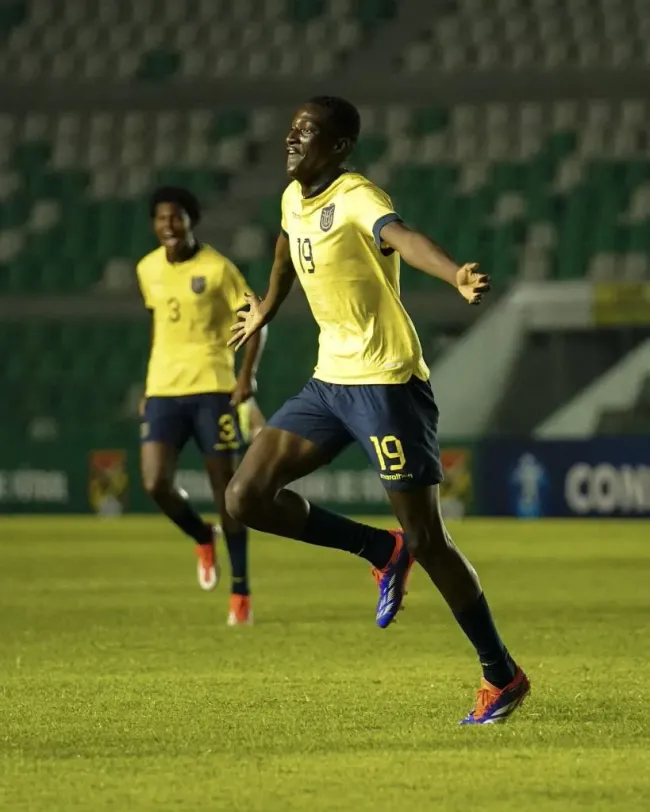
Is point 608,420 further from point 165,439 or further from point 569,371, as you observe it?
point 165,439

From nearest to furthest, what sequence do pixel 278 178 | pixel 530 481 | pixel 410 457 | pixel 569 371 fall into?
pixel 410 457
pixel 530 481
pixel 569 371
pixel 278 178

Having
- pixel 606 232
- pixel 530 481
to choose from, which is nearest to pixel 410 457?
pixel 530 481

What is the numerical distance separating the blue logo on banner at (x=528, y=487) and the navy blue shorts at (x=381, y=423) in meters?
16.2

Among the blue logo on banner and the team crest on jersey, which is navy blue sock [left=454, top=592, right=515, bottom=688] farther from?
the blue logo on banner

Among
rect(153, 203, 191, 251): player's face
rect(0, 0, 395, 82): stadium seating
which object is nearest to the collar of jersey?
rect(153, 203, 191, 251): player's face

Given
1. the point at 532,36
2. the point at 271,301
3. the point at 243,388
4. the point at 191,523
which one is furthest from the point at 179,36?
the point at 271,301

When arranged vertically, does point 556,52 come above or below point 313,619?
above

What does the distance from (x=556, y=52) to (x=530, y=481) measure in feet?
30.9

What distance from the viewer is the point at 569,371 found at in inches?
1005

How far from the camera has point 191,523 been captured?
456 inches

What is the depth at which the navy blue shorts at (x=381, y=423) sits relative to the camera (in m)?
6.37

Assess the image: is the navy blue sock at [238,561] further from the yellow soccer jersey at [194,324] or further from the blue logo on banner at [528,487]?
the blue logo on banner at [528,487]

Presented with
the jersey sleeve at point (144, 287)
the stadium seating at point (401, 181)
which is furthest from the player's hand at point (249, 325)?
the stadium seating at point (401, 181)

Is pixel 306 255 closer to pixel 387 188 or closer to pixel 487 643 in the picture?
pixel 487 643
